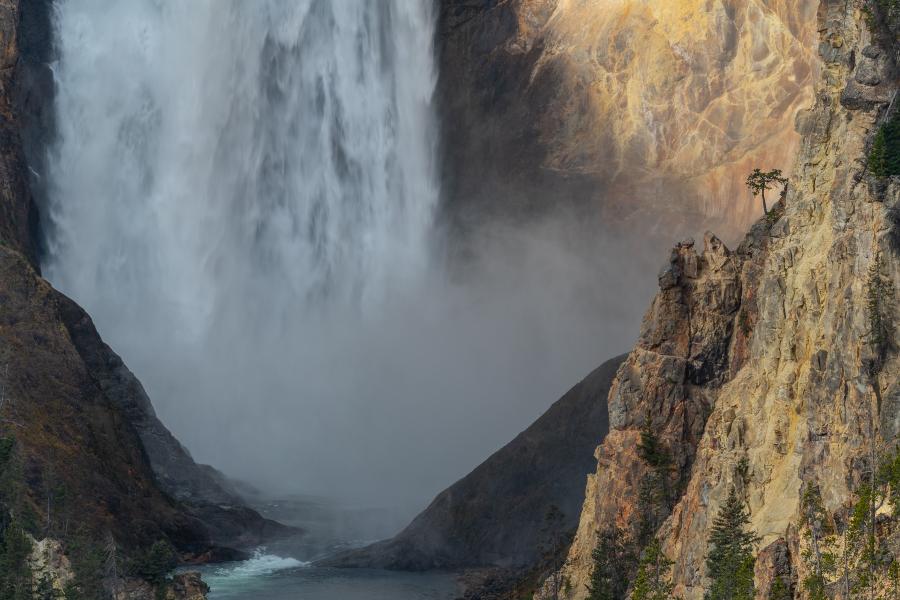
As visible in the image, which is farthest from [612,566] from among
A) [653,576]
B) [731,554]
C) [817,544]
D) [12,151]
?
[12,151]

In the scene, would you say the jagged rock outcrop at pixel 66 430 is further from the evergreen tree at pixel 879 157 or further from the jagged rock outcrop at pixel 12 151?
the evergreen tree at pixel 879 157

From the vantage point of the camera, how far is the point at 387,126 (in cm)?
15338

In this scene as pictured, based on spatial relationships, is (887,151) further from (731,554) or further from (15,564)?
(15,564)

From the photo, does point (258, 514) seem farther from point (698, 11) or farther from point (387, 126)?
point (698, 11)

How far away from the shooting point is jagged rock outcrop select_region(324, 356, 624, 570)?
117 meters

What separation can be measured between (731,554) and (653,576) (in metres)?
13.3

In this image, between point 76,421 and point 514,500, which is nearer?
point 76,421

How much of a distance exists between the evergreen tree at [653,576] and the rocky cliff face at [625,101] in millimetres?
67966

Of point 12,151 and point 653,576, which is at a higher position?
point 12,151

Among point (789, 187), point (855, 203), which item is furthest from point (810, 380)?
point (789, 187)

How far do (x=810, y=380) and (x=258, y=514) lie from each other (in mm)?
93037

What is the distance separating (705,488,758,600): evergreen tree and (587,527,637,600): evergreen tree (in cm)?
1437

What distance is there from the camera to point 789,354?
58812mm

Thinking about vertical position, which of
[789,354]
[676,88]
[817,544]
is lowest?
[817,544]
